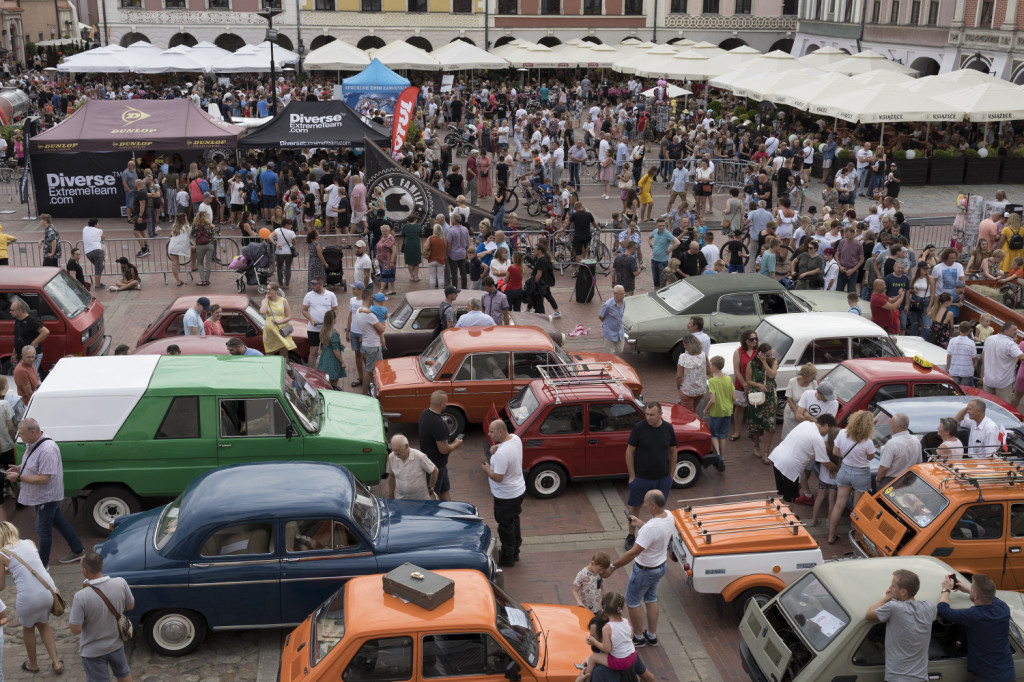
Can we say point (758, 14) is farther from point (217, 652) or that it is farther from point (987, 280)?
point (217, 652)

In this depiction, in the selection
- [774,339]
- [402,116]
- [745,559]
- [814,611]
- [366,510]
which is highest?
[402,116]

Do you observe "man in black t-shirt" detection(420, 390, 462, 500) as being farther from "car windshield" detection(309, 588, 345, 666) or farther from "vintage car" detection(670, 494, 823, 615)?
"car windshield" detection(309, 588, 345, 666)

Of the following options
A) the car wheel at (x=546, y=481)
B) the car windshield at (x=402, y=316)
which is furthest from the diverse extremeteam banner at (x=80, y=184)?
the car wheel at (x=546, y=481)

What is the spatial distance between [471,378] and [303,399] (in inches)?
99.0

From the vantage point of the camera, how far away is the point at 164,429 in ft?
32.9

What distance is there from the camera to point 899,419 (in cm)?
1007

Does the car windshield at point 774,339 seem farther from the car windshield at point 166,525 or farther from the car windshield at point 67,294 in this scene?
the car windshield at point 67,294

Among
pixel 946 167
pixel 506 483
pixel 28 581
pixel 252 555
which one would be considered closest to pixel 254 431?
pixel 252 555

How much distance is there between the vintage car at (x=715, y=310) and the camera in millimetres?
15148

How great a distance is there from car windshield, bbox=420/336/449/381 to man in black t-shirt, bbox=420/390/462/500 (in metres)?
2.29

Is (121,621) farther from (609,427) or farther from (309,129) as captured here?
(309,129)

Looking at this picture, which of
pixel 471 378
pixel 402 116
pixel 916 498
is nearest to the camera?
pixel 916 498

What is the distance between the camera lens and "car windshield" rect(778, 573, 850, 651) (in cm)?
725

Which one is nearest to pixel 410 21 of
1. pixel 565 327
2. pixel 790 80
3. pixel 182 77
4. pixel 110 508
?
pixel 182 77
